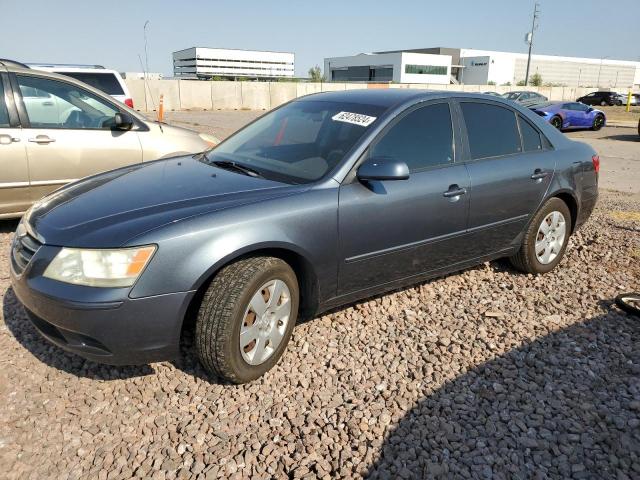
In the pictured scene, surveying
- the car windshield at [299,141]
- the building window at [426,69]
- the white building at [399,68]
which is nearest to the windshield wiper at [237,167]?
the car windshield at [299,141]

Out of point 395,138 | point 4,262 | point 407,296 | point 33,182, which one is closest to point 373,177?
point 395,138

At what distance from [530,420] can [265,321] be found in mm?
1500

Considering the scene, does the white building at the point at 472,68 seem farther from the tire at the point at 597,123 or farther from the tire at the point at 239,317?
the tire at the point at 239,317

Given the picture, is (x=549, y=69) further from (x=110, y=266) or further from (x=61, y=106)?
(x=110, y=266)

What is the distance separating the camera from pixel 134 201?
2.94 m

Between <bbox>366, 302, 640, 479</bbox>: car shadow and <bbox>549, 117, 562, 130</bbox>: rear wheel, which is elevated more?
<bbox>366, 302, 640, 479</bbox>: car shadow

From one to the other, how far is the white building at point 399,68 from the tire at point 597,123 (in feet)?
236

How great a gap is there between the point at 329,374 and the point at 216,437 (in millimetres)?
800

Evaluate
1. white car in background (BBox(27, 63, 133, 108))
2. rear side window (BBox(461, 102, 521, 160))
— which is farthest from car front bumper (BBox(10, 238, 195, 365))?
white car in background (BBox(27, 63, 133, 108))

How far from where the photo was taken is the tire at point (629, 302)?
3.88m

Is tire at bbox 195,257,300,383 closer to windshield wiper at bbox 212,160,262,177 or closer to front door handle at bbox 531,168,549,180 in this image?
windshield wiper at bbox 212,160,262,177

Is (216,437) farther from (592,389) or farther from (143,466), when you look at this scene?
(592,389)

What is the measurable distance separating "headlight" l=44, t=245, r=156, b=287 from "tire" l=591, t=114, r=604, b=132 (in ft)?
75.3

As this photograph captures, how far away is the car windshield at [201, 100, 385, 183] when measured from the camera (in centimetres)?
331
